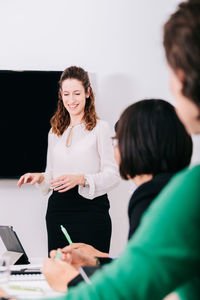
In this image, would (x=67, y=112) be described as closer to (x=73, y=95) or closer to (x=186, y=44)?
(x=73, y=95)

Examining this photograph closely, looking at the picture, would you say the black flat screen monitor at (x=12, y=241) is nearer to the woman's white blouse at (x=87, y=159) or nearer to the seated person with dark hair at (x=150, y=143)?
the woman's white blouse at (x=87, y=159)

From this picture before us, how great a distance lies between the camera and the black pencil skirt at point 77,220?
2605 mm

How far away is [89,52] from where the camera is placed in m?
3.37

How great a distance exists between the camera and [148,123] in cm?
109

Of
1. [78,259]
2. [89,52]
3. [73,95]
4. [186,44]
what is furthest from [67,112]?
[186,44]

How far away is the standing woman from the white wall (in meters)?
0.51

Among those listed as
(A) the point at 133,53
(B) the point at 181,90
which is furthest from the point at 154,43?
(B) the point at 181,90

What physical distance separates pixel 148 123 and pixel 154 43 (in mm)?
2535

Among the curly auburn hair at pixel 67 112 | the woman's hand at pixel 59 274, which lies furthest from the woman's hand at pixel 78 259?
the curly auburn hair at pixel 67 112

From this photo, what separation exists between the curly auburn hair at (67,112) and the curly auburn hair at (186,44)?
2.11m

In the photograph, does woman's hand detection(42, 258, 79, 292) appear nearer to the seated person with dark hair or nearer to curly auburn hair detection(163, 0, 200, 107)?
the seated person with dark hair

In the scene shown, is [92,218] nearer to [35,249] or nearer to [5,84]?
[35,249]

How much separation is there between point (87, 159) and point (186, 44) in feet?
6.89

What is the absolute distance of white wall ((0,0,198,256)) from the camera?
130 inches
